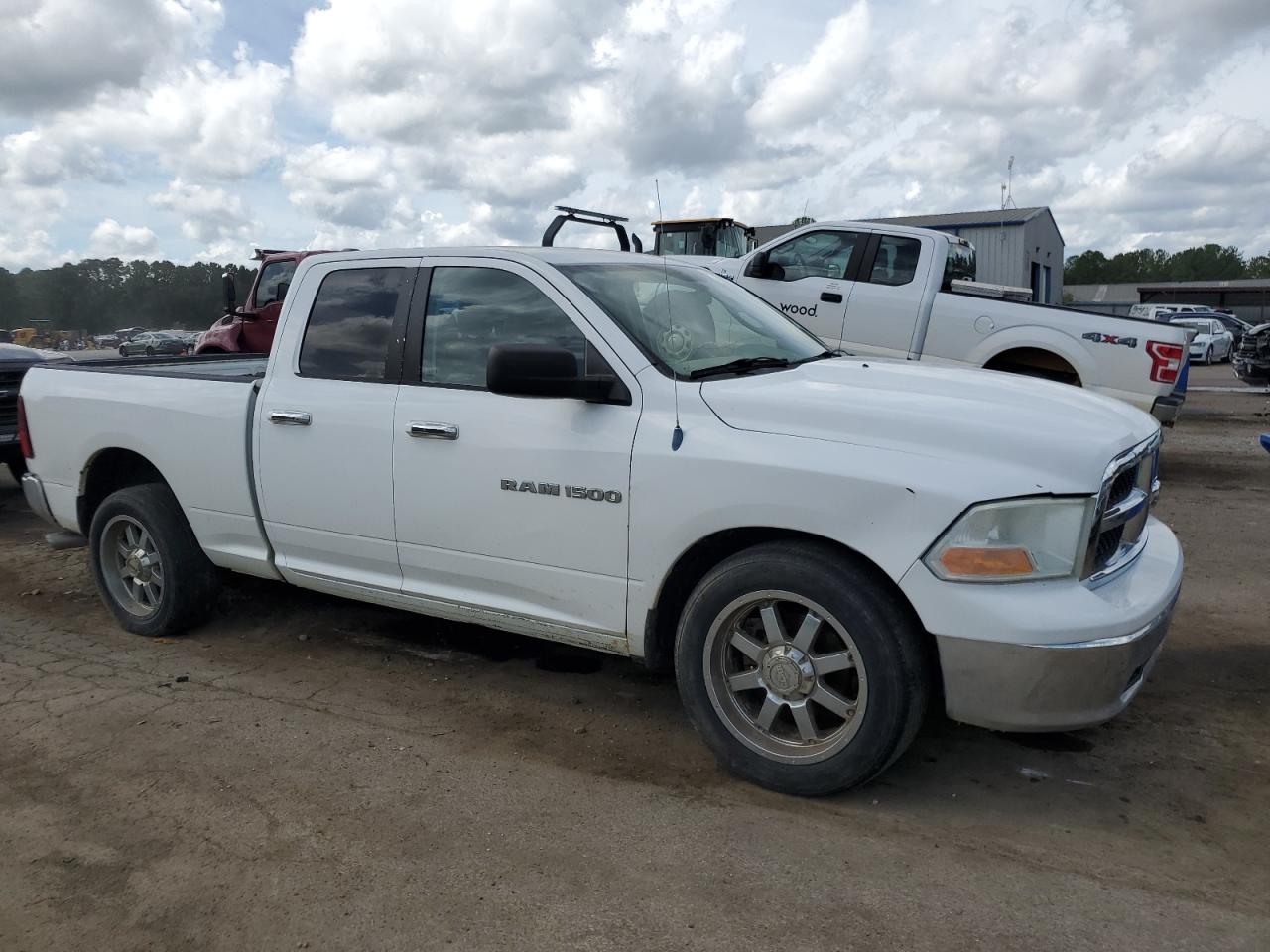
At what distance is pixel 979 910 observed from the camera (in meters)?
2.71

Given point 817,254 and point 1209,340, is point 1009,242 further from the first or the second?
point 817,254

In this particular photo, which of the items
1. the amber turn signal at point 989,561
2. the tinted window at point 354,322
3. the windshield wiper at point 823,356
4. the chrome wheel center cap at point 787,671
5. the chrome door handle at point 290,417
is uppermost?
the tinted window at point 354,322

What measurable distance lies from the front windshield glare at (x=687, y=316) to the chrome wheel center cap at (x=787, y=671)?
42.1 inches

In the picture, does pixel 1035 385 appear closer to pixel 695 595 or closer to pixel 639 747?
pixel 695 595

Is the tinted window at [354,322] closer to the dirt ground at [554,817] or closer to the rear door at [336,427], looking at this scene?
the rear door at [336,427]

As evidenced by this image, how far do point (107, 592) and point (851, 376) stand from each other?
13.5ft

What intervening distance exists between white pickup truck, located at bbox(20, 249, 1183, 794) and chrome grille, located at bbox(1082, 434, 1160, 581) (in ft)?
0.06

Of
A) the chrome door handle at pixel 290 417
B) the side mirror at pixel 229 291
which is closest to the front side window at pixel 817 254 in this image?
the chrome door handle at pixel 290 417

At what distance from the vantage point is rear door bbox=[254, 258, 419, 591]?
4.23 meters

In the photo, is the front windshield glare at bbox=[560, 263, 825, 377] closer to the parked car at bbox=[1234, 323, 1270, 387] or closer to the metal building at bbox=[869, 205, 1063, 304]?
the parked car at bbox=[1234, 323, 1270, 387]

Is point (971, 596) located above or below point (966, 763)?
above

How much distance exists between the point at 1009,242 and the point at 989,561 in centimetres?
2326

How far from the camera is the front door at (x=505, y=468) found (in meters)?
3.63

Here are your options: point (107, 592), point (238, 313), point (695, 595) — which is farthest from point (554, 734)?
point (238, 313)
